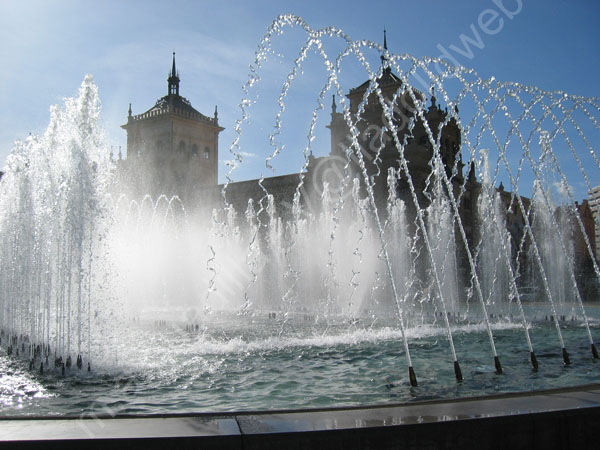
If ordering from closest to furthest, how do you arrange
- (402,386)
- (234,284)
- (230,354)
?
1. (402,386)
2. (230,354)
3. (234,284)

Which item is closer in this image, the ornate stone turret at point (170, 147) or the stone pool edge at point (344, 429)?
the stone pool edge at point (344, 429)

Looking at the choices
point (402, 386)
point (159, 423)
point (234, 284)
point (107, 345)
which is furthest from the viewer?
point (234, 284)

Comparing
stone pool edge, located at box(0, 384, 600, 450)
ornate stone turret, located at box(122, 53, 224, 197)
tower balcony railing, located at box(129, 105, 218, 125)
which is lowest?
stone pool edge, located at box(0, 384, 600, 450)

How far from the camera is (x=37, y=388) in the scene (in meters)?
6.70

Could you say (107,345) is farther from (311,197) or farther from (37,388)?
(311,197)

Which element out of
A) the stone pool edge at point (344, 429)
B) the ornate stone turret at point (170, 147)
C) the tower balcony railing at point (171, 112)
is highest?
the tower balcony railing at point (171, 112)

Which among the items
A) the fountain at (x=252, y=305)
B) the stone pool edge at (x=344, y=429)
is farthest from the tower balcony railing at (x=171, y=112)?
the stone pool edge at (x=344, y=429)

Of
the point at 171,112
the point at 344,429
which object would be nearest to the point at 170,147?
the point at 171,112

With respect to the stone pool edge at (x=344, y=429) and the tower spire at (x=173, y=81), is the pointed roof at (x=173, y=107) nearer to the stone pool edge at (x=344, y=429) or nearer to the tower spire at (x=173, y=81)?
the tower spire at (x=173, y=81)

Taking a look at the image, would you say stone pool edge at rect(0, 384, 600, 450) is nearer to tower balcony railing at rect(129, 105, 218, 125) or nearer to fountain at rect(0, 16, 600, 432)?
fountain at rect(0, 16, 600, 432)

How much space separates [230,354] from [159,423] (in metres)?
6.05

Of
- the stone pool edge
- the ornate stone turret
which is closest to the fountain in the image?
the stone pool edge

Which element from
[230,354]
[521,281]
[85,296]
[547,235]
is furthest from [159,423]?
[521,281]

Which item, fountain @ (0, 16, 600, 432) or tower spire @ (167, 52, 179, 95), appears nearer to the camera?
fountain @ (0, 16, 600, 432)
